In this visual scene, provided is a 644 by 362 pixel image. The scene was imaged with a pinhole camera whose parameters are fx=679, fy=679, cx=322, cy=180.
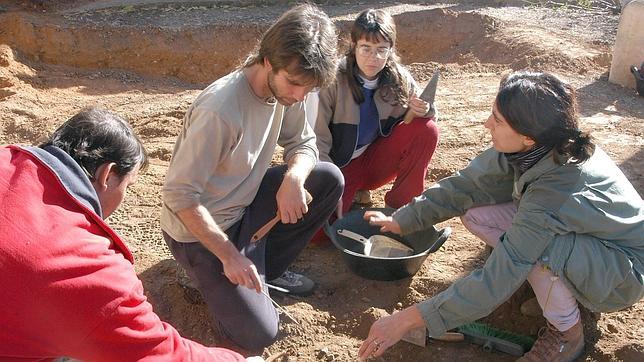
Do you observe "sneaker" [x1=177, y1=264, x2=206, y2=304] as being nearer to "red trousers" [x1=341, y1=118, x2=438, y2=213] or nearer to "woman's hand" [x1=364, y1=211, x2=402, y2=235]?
"woman's hand" [x1=364, y1=211, x2=402, y2=235]

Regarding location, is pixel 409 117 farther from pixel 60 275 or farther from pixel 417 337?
pixel 60 275

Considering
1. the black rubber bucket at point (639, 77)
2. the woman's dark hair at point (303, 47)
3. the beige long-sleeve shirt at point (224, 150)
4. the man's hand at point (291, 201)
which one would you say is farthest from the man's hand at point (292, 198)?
the black rubber bucket at point (639, 77)

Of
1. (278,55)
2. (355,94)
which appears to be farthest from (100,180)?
(355,94)

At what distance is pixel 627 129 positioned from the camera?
4.95 meters

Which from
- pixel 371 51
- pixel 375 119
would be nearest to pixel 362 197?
pixel 375 119

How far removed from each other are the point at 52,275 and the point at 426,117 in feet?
7.78

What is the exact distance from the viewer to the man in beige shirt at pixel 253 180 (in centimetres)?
241

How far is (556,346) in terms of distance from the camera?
2594 mm

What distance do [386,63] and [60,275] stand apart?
2305 mm

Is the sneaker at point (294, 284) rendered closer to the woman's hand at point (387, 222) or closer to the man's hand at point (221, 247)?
the woman's hand at point (387, 222)

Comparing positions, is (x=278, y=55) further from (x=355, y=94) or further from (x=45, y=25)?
(x=45, y=25)

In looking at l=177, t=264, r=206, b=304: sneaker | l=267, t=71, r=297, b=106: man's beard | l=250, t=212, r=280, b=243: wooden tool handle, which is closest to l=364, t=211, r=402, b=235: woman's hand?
l=250, t=212, r=280, b=243: wooden tool handle

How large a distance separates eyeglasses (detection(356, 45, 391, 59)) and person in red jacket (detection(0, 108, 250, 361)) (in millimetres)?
1850

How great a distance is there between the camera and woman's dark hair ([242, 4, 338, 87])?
7.72 feet
